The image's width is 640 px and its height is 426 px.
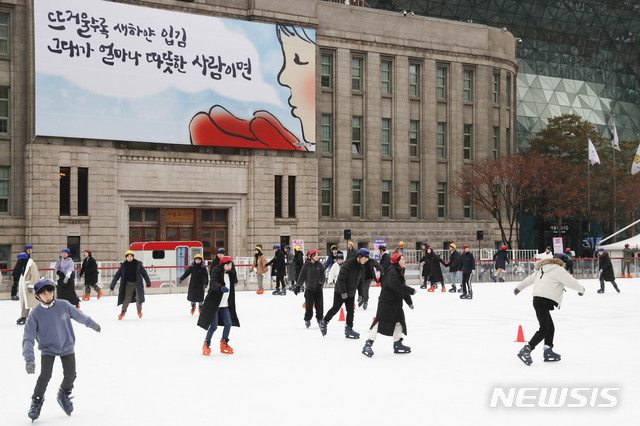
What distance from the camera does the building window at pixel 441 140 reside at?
5491 centimetres

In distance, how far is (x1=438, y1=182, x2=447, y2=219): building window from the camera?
54938mm

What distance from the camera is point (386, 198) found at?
53219mm

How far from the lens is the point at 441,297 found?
2877 centimetres

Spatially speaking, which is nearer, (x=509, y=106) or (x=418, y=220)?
(x=418, y=220)

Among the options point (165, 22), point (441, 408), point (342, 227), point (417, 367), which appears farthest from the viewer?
point (342, 227)

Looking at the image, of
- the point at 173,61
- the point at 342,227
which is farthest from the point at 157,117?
the point at 342,227

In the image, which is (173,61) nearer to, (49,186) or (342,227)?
(49,186)

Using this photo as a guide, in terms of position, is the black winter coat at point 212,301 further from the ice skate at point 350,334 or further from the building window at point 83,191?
the building window at point 83,191

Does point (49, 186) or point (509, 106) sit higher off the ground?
point (509, 106)

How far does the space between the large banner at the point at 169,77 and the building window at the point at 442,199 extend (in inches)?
439

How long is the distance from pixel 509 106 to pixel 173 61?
25.8m

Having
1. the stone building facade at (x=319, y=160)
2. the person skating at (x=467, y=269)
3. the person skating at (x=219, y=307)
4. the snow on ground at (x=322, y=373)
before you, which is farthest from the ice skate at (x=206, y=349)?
the stone building facade at (x=319, y=160)

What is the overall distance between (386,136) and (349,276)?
124 ft

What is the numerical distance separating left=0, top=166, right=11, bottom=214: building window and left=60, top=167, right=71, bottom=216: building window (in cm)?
253
